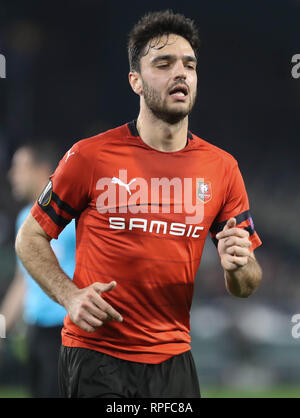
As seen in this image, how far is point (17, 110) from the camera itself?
8.14 metres

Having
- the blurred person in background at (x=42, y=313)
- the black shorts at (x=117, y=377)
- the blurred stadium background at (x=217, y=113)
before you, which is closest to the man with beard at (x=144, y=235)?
the black shorts at (x=117, y=377)

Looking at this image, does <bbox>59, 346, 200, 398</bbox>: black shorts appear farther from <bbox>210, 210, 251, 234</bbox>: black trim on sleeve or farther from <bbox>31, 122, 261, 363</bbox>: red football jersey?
<bbox>210, 210, 251, 234</bbox>: black trim on sleeve

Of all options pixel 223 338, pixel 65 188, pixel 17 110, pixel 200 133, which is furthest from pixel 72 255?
pixel 200 133

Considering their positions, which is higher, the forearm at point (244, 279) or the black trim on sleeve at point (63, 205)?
the black trim on sleeve at point (63, 205)

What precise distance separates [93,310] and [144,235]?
44cm

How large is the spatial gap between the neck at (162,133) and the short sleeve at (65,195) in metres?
0.32

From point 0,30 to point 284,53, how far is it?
441 centimetres

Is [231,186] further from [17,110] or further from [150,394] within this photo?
[17,110]

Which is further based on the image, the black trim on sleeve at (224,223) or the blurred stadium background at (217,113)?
the blurred stadium background at (217,113)

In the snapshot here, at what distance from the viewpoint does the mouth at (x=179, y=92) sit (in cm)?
246

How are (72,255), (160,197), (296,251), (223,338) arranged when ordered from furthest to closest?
(296,251) < (223,338) < (72,255) < (160,197)

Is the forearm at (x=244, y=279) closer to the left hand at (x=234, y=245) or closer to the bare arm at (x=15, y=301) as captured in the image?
the left hand at (x=234, y=245)

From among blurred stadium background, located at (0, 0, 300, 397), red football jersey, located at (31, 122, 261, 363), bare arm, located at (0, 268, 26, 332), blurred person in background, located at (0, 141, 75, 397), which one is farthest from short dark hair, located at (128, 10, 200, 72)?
blurred stadium background, located at (0, 0, 300, 397)

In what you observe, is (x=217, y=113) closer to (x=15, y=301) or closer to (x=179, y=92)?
(x=15, y=301)
